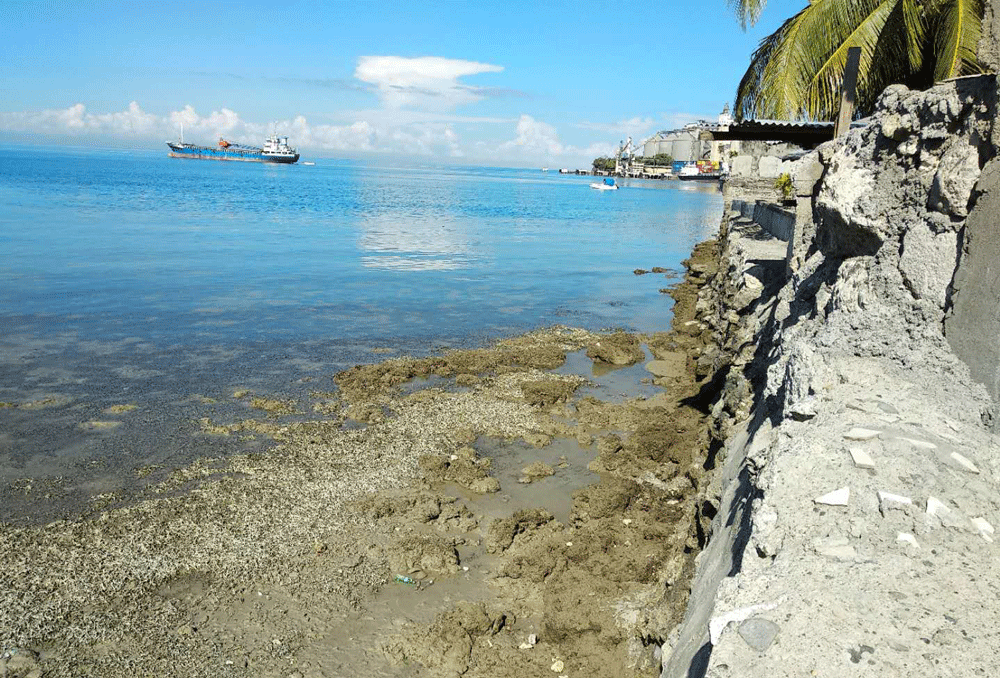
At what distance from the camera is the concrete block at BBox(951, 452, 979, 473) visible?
379cm

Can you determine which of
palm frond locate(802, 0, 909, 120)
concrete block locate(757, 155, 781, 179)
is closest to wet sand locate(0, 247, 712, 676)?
palm frond locate(802, 0, 909, 120)

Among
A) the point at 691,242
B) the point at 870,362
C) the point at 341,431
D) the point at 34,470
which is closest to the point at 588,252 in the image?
the point at 691,242

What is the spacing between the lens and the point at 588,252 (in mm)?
35531

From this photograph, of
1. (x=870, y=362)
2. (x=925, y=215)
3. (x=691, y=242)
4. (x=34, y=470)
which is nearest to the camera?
(x=870, y=362)

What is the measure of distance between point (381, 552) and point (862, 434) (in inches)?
193

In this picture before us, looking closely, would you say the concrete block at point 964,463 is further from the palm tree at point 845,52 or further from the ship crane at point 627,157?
the ship crane at point 627,157

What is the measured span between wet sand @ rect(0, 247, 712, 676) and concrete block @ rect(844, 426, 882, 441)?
2071 millimetres

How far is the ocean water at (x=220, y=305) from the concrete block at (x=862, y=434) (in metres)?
8.24

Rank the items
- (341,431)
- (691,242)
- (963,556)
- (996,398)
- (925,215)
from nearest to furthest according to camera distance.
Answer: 1. (963,556)
2. (996,398)
3. (925,215)
4. (341,431)
5. (691,242)

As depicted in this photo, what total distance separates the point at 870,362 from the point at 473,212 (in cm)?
5695

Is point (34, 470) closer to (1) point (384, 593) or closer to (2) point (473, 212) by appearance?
(1) point (384, 593)

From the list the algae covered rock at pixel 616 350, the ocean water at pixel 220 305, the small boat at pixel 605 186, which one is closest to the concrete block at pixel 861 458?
the ocean water at pixel 220 305

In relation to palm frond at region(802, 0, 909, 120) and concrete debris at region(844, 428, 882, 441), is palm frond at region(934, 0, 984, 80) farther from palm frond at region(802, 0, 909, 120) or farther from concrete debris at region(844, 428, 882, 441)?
concrete debris at region(844, 428, 882, 441)

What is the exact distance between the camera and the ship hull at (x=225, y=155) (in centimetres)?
16125
